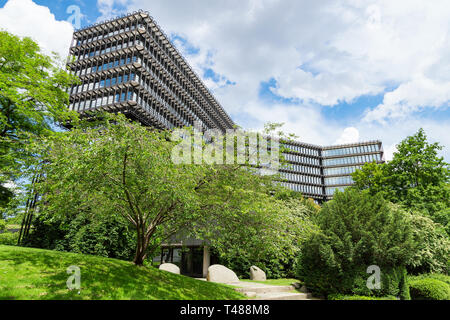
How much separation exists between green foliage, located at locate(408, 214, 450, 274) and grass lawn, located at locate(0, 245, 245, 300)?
58.0 ft

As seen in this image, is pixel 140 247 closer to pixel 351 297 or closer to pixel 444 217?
pixel 351 297

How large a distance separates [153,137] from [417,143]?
31529 mm

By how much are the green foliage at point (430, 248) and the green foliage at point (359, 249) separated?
19.9 feet

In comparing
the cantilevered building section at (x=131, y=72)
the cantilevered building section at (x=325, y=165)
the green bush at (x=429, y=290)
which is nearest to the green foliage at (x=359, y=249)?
the green bush at (x=429, y=290)

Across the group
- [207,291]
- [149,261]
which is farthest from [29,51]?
[207,291]

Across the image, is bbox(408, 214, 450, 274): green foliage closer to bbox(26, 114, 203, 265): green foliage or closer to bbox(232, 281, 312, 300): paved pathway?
bbox(232, 281, 312, 300): paved pathway

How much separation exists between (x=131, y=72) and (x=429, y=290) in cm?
4936

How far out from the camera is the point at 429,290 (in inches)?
710

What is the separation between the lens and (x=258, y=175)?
531 inches

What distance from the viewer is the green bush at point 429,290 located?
17625 millimetres

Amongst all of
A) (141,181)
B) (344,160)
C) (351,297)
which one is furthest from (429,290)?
(344,160)

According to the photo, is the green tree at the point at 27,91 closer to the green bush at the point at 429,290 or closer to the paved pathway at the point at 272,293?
the paved pathway at the point at 272,293

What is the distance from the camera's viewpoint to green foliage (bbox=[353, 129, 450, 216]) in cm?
2762

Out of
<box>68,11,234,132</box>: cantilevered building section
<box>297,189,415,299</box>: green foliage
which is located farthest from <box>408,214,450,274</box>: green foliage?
<box>68,11,234,132</box>: cantilevered building section
